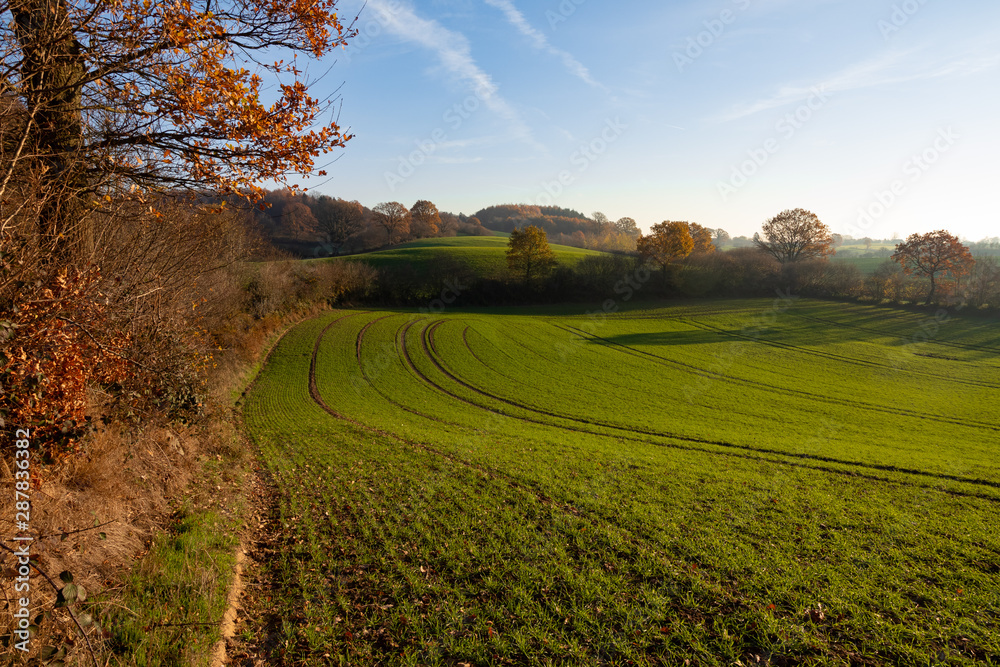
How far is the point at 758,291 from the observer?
70.9 metres

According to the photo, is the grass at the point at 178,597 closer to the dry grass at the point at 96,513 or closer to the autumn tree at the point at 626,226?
the dry grass at the point at 96,513

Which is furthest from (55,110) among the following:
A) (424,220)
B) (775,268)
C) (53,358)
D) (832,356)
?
(424,220)

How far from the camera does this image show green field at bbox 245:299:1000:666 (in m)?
6.50

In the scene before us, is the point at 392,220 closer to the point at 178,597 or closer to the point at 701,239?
the point at 701,239

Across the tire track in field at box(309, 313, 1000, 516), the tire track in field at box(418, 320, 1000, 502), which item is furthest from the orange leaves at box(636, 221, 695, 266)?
the tire track in field at box(309, 313, 1000, 516)

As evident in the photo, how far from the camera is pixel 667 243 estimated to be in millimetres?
72000

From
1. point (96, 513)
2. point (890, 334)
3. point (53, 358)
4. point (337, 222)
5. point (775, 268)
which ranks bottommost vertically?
point (890, 334)

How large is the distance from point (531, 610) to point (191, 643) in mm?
4860

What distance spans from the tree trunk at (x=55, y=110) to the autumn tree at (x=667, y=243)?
7394 cm

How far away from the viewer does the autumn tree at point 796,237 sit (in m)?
73.8

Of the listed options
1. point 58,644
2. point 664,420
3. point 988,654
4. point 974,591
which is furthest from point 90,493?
point 664,420

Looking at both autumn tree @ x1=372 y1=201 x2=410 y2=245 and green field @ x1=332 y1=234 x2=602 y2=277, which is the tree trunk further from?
autumn tree @ x1=372 y1=201 x2=410 y2=245

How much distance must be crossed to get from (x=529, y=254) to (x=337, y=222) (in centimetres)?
4551

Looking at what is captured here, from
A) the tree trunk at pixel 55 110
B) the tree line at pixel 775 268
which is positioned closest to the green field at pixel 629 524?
the tree trunk at pixel 55 110
